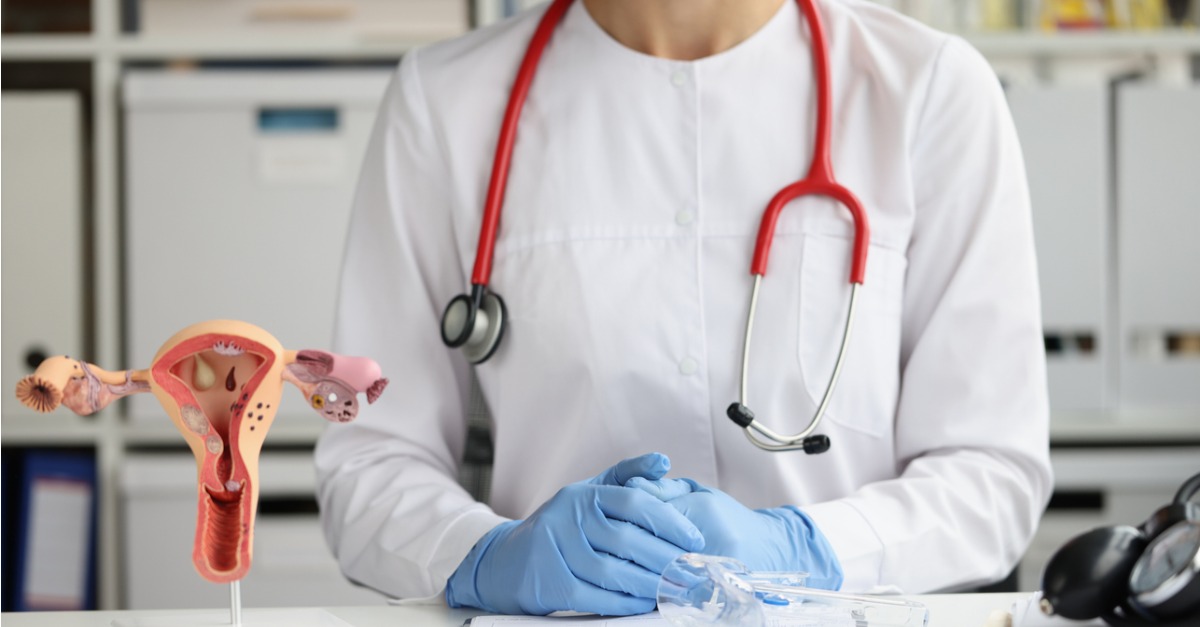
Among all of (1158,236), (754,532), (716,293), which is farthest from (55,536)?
(1158,236)

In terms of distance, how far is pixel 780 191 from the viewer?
3.42 feet

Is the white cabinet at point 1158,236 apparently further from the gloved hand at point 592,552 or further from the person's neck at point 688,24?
the gloved hand at point 592,552

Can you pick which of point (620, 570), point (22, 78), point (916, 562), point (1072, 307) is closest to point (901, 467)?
point (916, 562)

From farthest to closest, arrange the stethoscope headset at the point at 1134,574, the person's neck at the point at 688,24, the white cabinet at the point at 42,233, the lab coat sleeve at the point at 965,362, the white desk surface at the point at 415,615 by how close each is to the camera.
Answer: the white cabinet at the point at 42,233 < the person's neck at the point at 688,24 < the lab coat sleeve at the point at 965,362 < the white desk surface at the point at 415,615 < the stethoscope headset at the point at 1134,574

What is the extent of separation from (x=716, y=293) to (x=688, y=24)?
10.6 inches

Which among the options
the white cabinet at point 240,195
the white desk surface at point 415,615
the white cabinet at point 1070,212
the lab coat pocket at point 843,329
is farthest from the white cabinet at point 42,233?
the white cabinet at point 1070,212

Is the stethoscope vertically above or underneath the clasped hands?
above

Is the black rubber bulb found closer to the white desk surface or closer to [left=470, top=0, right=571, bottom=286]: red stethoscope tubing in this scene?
the white desk surface

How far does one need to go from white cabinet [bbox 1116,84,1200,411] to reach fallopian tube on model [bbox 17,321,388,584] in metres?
1.73

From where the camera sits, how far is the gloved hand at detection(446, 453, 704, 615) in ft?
2.54

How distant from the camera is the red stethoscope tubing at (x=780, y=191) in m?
1.02

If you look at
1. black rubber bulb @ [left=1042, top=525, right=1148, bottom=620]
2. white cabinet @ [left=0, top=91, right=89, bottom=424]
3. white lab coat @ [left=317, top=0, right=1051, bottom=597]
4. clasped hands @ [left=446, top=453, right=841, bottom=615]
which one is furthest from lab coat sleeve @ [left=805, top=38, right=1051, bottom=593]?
white cabinet @ [left=0, top=91, right=89, bottom=424]

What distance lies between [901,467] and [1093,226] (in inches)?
45.6

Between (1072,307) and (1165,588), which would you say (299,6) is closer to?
(1072,307)
